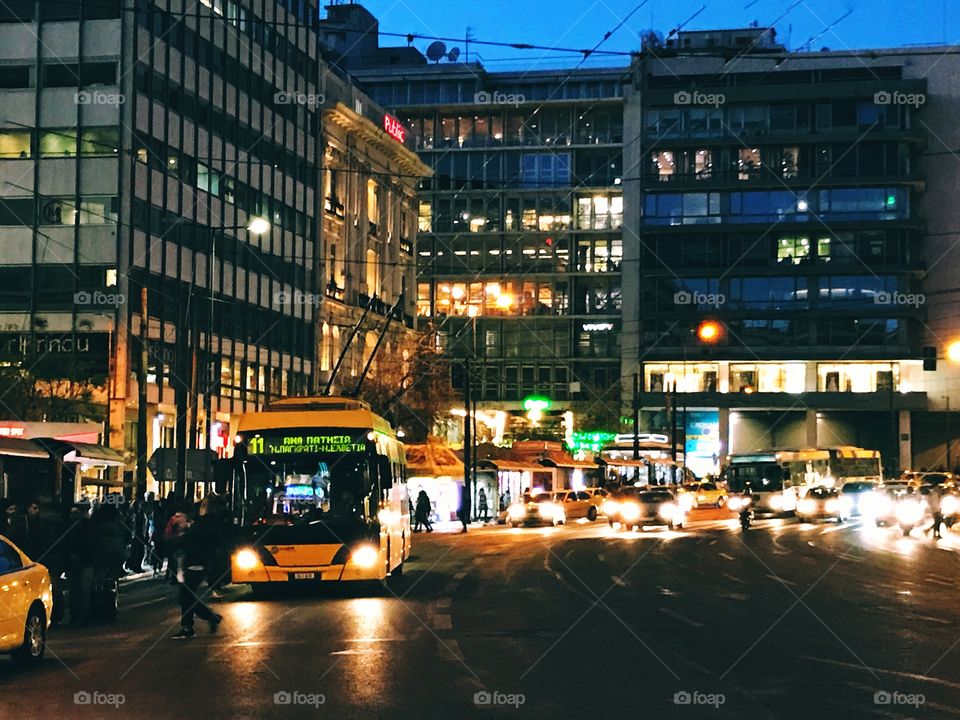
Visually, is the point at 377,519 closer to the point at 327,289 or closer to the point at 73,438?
the point at 73,438

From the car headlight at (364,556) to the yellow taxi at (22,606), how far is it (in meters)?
9.40

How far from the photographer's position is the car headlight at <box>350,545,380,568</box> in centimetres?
2627

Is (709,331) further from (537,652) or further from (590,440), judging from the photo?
(590,440)

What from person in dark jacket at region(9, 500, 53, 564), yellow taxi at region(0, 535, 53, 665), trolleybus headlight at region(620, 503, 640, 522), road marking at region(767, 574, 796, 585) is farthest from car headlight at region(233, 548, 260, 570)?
trolleybus headlight at region(620, 503, 640, 522)

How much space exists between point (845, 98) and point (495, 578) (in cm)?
8150

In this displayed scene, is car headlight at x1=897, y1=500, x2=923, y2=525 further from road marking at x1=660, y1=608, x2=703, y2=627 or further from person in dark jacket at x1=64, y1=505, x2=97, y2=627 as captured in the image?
person in dark jacket at x1=64, y1=505, x2=97, y2=627

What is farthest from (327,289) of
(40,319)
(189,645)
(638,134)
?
(189,645)

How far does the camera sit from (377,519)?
88.4ft

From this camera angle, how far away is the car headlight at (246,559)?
26.1 metres

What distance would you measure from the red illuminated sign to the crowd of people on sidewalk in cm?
6634

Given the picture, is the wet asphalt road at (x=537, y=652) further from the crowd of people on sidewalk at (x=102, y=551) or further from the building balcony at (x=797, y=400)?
the building balcony at (x=797, y=400)

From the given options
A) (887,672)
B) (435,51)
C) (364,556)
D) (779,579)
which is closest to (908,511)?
(779,579)

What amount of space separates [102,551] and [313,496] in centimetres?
554

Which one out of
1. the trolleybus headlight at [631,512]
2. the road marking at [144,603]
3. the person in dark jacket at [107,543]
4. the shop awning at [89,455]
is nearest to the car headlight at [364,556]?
the road marking at [144,603]
